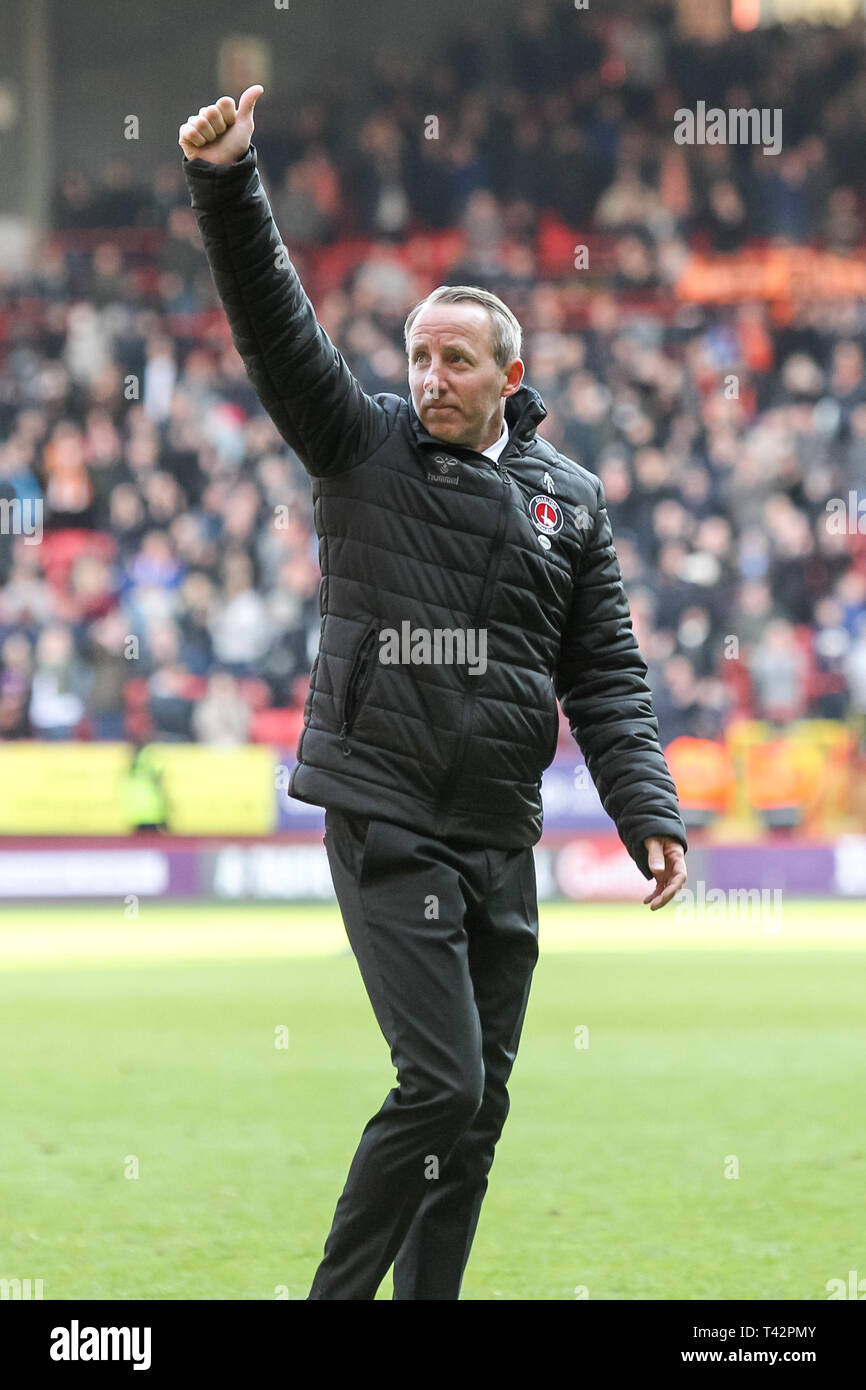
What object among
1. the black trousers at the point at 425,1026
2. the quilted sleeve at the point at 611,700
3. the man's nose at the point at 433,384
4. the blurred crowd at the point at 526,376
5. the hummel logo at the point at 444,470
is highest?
the blurred crowd at the point at 526,376

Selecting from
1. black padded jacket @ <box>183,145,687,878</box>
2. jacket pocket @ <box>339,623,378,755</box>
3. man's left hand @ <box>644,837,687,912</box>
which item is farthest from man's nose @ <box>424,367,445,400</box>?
man's left hand @ <box>644,837,687,912</box>

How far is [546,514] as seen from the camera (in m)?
4.32

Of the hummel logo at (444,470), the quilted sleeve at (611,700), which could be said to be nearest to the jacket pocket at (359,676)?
the hummel logo at (444,470)

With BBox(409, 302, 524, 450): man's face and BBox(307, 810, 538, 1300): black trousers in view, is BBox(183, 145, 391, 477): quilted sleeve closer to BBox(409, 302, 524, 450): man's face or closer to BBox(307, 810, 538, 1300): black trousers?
BBox(409, 302, 524, 450): man's face

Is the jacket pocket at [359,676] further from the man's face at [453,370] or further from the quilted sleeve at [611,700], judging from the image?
the quilted sleeve at [611,700]

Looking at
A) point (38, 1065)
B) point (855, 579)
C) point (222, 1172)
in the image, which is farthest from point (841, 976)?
point (855, 579)

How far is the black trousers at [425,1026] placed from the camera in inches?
157

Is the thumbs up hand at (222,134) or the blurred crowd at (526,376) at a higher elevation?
the blurred crowd at (526,376)

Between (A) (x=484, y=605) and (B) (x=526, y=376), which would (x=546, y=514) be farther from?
(B) (x=526, y=376)

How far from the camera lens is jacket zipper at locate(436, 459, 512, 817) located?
4.11 meters

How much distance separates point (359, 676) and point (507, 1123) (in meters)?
3.88

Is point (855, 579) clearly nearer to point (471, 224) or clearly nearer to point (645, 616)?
point (645, 616)

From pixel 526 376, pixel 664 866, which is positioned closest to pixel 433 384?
pixel 664 866
